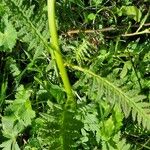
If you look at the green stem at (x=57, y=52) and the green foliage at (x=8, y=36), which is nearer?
the green stem at (x=57, y=52)

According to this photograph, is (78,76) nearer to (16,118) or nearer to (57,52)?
(57,52)

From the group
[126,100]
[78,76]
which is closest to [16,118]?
[78,76]

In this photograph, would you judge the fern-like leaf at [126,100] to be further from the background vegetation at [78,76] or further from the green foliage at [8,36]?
the green foliage at [8,36]

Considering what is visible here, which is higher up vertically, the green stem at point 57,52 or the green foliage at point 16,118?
the green stem at point 57,52

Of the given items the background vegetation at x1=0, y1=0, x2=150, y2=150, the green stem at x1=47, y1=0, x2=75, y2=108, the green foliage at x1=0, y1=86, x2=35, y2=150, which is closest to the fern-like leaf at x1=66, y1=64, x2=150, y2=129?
the background vegetation at x1=0, y1=0, x2=150, y2=150

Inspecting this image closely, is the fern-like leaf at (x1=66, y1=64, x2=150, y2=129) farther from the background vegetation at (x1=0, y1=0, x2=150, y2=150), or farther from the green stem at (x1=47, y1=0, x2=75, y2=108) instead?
the green stem at (x1=47, y1=0, x2=75, y2=108)

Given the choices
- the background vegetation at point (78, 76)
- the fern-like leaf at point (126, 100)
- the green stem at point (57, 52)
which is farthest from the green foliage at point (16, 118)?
the fern-like leaf at point (126, 100)

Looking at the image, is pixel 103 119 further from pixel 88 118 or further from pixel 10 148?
pixel 10 148

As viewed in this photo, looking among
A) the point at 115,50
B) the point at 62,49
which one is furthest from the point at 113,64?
the point at 62,49
